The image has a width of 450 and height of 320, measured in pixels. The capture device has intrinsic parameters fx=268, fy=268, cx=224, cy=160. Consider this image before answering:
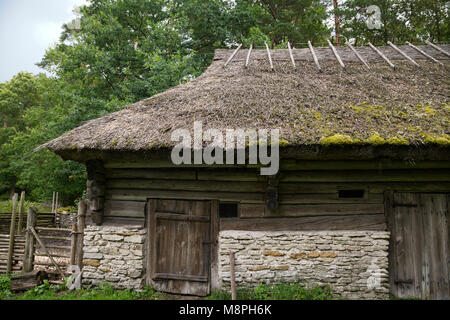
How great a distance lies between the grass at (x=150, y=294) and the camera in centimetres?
411

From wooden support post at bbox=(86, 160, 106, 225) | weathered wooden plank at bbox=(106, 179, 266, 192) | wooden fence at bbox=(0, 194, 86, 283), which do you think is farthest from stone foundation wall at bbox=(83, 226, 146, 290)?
weathered wooden plank at bbox=(106, 179, 266, 192)

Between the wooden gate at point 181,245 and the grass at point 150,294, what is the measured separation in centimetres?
26

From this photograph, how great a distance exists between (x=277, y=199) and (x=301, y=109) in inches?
59.7

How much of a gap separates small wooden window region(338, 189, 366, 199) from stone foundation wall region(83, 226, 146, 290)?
3497 millimetres

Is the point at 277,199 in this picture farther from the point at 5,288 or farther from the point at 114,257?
the point at 5,288

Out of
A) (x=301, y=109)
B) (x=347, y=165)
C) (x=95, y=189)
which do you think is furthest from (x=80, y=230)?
(x=347, y=165)

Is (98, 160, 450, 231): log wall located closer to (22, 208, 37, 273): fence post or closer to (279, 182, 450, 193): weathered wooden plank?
(279, 182, 450, 193): weathered wooden plank

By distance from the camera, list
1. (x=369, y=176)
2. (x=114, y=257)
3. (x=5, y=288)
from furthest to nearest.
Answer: (x=5, y=288)
(x=114, y=257)
(x=369, y=176)

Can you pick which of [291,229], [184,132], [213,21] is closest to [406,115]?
[291,229]

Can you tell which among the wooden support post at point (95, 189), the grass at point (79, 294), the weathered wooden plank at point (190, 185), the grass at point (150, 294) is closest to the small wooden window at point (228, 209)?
the weathered wooden plank at point (190, 185)

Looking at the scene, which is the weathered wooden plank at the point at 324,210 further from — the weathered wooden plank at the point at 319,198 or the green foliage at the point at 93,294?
the green foliage at the point at 93,294

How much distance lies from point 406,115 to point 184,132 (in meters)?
3.40

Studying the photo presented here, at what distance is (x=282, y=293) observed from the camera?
409 cm

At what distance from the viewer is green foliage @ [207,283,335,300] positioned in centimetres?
408
